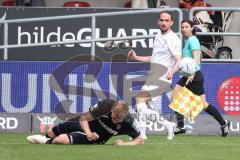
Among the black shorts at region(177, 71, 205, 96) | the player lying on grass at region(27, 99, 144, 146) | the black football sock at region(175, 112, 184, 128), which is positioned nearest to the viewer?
the player lying on grass at region(27, 99, 144, 146)

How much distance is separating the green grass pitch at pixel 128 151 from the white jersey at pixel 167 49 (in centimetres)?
129

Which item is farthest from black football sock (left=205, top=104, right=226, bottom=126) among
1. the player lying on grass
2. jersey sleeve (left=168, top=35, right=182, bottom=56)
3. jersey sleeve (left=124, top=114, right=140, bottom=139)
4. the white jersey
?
jersey sleeve (left=124, top=114, right=140, bottom=139)

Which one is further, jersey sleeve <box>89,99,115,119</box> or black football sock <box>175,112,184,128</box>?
black football sock <box>175,112,184,128</box>

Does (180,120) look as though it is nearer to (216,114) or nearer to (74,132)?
(216,114)

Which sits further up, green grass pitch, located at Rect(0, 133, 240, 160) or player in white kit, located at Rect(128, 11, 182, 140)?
player in white kit, located at Rect(128, 11, 182, 140)

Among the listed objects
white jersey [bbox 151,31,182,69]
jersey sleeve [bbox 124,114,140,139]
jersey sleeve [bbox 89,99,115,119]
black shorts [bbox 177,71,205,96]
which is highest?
white jersey [bbox 151,31,182,69]

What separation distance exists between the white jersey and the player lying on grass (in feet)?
6.34

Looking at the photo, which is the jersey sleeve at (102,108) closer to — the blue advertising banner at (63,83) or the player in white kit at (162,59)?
the player in white kit at (162,59)

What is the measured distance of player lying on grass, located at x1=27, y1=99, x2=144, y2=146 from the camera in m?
13.2

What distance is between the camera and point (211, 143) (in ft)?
48.5

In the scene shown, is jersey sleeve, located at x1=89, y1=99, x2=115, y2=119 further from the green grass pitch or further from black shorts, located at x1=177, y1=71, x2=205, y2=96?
black shorts, located at x1=177, y1=71, x2=205, y2=96

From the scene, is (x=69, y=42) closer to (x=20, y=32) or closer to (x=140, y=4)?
(x=20, y=32)

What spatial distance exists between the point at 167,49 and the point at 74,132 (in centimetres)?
243

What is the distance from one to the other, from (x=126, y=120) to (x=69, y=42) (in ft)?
14.9
